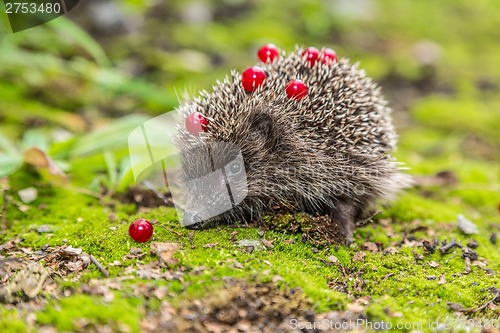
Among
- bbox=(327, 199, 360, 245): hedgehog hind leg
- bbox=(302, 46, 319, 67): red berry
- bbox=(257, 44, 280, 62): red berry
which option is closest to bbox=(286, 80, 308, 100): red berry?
bbox=(302, 46, 319, 67): red berry

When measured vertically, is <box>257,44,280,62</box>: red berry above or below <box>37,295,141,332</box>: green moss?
above

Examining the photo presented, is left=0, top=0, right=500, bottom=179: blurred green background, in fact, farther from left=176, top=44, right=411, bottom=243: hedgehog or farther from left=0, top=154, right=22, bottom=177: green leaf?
left=176, top=44, right=411, bottom=243: hedgehog

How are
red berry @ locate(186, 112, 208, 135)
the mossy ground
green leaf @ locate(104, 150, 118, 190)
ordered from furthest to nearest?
green leaf @ locate(104, 150, 118, 190)
red berry @ locate(186, 112, 208, 135)
the mossy ground

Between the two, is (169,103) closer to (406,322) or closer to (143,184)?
(143,184)

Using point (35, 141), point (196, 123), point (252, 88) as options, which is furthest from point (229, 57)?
point (196, 123)

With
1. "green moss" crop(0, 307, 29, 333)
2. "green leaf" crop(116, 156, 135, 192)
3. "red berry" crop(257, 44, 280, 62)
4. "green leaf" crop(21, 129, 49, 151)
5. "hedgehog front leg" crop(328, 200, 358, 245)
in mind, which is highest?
"red berry" crop(257, 44, 280, 62)

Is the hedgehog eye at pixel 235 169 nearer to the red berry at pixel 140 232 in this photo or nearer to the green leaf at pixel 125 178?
the red berry at pixel 140 232

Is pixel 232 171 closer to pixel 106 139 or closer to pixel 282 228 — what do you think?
pixel 282 228
